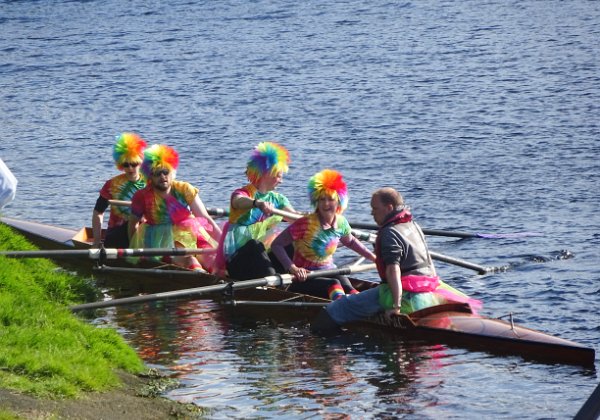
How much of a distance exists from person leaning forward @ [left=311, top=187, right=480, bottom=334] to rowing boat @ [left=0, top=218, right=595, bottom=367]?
151 mm

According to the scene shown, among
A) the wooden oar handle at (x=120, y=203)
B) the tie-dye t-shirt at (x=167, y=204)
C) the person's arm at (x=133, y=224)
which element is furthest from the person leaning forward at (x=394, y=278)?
the wooden oar handle at (x=120, y=203)

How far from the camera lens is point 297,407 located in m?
11.2

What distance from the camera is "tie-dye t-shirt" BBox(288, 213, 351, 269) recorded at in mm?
14610

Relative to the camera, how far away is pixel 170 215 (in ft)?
54.5

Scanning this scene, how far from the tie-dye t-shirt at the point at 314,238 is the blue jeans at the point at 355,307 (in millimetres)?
978

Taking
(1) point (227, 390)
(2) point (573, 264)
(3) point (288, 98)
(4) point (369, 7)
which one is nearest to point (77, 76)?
(3) point (288, 98)

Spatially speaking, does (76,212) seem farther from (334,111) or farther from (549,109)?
(549,109)

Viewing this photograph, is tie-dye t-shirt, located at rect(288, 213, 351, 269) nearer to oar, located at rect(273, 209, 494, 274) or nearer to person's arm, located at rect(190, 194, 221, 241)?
oar, located at rect(273, 209, 494, 274)

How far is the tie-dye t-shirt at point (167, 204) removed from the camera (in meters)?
16.5

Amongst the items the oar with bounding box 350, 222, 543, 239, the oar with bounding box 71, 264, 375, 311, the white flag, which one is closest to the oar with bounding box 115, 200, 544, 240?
the oar with bounding box 350, 222, 543, 239

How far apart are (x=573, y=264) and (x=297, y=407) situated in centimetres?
705

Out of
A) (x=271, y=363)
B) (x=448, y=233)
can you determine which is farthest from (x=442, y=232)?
(x=271, y=363)

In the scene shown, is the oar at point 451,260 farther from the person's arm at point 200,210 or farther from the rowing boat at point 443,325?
the person's arm at point 200,210

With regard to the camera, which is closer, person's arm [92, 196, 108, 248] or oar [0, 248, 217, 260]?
oar [0, 248, 217, 260]
